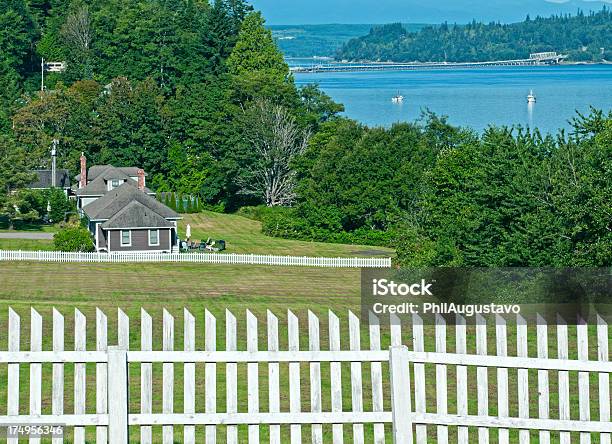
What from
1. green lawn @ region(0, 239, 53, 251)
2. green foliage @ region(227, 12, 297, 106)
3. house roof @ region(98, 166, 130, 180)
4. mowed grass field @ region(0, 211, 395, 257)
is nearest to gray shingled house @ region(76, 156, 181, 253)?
green lawn @ region(0, 239, 53, 251)

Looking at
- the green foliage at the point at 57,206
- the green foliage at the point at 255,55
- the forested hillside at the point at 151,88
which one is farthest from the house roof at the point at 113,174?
the green foliage at the point at 255,55

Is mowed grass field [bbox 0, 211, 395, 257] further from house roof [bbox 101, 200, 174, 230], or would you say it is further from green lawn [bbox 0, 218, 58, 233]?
house roof [bbox 101, 200, 174, 230]

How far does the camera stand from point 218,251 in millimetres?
64062

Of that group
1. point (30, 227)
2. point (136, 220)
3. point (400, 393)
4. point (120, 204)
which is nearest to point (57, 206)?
point (30, 227)

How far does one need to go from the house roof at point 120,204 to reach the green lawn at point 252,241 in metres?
4.07

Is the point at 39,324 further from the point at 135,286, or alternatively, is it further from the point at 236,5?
the point at 236,5

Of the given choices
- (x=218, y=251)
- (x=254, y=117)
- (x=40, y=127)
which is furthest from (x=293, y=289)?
(x=40, y=127)

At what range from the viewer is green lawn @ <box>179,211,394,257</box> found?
6662 centimetres

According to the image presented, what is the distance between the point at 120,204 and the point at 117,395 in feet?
185

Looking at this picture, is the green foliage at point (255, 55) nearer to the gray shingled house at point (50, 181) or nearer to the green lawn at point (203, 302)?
the gray shingled house at point (50, 181)

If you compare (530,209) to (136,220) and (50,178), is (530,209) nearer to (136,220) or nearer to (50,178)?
(136,220)

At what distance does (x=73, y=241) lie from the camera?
61625mm

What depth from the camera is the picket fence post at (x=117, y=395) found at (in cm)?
1009

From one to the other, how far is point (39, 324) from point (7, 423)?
0.88 m
